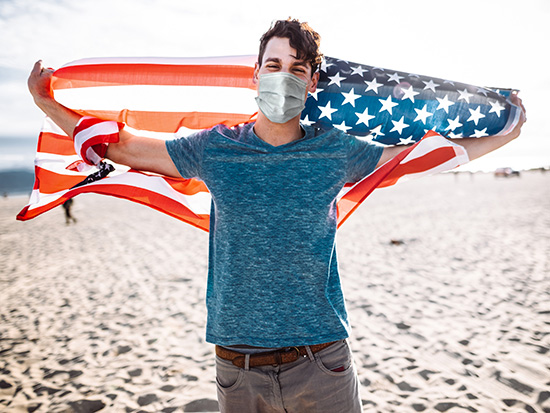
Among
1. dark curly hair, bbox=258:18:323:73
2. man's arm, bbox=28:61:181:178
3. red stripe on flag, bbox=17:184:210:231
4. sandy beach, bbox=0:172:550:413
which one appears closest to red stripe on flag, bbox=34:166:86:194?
red stripe on flag, bbox=17:184:210:231

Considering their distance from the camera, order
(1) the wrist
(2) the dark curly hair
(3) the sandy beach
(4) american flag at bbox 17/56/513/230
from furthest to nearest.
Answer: (3) the sandy beach, (4) american flag at bbox 17/56/513/230, (1) the wrist, (2) the dark curly hair

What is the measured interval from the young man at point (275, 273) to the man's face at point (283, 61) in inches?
3.8

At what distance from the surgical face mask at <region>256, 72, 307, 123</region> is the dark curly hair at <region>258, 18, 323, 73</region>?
119mm

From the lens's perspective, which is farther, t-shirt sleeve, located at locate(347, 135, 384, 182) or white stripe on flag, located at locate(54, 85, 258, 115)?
white stripe on flag, located at locate(54, 85, 258, 115)

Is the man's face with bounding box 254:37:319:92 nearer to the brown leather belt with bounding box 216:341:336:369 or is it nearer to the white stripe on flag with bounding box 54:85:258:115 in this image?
the white stripe on flag with bounding box 54:85:258:115

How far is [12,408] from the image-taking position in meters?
3.81

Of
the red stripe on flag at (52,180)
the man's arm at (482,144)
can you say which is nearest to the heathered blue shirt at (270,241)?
the man's arm at (482,144)

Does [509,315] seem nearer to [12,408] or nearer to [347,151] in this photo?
[347,151]

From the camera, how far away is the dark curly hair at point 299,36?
1620mm

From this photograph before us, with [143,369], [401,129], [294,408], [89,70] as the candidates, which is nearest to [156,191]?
[89,70]

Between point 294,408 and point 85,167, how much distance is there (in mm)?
1910

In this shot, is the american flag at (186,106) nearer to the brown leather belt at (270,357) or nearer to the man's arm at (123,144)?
the man's arm at (123,144)

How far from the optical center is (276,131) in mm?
1666

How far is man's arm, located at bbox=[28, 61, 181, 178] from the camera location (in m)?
1.63
